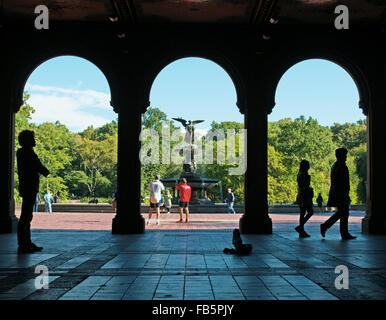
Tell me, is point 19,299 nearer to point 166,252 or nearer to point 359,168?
point 166,252

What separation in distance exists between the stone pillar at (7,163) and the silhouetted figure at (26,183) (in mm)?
4799

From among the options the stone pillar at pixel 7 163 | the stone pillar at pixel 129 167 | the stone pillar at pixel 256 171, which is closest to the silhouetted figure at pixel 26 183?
the stone pillar at pixel 129 167

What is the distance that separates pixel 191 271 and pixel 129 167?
6.78 meters

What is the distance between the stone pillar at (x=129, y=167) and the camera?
38.9ft

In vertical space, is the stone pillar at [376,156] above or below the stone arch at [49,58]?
below

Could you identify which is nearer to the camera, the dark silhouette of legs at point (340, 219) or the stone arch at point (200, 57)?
the dark silhouette of legs at point (340, 219)

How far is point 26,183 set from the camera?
24.0ft

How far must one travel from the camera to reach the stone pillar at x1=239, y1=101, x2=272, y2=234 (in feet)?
39.2

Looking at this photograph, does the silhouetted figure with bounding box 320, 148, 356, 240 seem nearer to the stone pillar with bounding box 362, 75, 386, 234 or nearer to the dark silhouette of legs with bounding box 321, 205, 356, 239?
the dark silhouette of legs with bounding box 321, 205, 356, 239

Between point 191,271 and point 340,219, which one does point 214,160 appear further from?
point 191,271

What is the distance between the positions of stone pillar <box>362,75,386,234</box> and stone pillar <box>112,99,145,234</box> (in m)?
6.18

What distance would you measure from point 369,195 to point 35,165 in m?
8.91

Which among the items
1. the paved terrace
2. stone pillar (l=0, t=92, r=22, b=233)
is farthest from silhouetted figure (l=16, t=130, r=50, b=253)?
stone pillar (l=0, t=92, r=22, b=233)

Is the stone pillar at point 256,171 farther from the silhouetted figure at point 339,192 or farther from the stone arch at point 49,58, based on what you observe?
the stone arch at point 49,58
